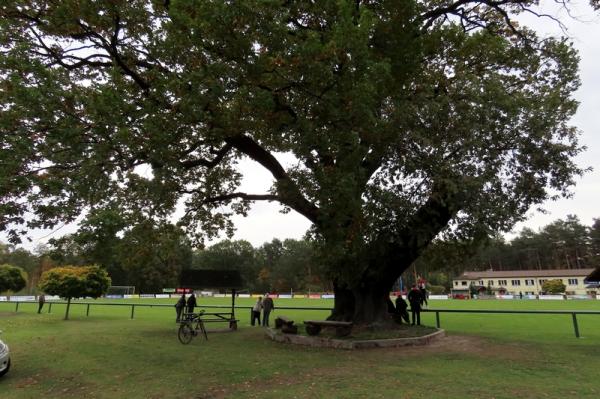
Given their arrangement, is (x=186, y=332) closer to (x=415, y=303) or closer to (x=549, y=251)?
(x=415, y=303)

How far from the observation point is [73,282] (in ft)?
82.2

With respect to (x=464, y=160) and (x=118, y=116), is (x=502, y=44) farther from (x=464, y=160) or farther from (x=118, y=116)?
(x=118, y=116)

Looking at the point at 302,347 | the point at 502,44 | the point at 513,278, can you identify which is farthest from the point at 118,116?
the point at 513,278

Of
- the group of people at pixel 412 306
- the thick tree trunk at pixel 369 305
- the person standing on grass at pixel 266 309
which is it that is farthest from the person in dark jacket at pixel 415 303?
the person standing on grass at pixel 266 309

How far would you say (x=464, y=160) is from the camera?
11.4 metres

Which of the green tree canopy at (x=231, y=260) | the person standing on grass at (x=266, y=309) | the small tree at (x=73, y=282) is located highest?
the green tree canopy at (x=231, y=260)

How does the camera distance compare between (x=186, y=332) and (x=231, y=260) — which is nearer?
(x=186, y=332)

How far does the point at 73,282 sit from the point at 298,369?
67.2ft

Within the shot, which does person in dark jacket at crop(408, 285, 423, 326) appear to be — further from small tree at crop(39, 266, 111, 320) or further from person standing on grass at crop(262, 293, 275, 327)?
small tree at crop(39, 266, 111, 320)

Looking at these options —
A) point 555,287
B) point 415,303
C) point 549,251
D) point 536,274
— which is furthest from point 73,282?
point 549,251

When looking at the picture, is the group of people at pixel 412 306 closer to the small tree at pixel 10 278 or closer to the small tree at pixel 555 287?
the small tree at pixel 10 278

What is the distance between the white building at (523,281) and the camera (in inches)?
3223

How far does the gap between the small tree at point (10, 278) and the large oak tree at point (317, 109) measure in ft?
126

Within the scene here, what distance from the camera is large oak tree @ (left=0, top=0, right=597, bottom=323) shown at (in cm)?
913
